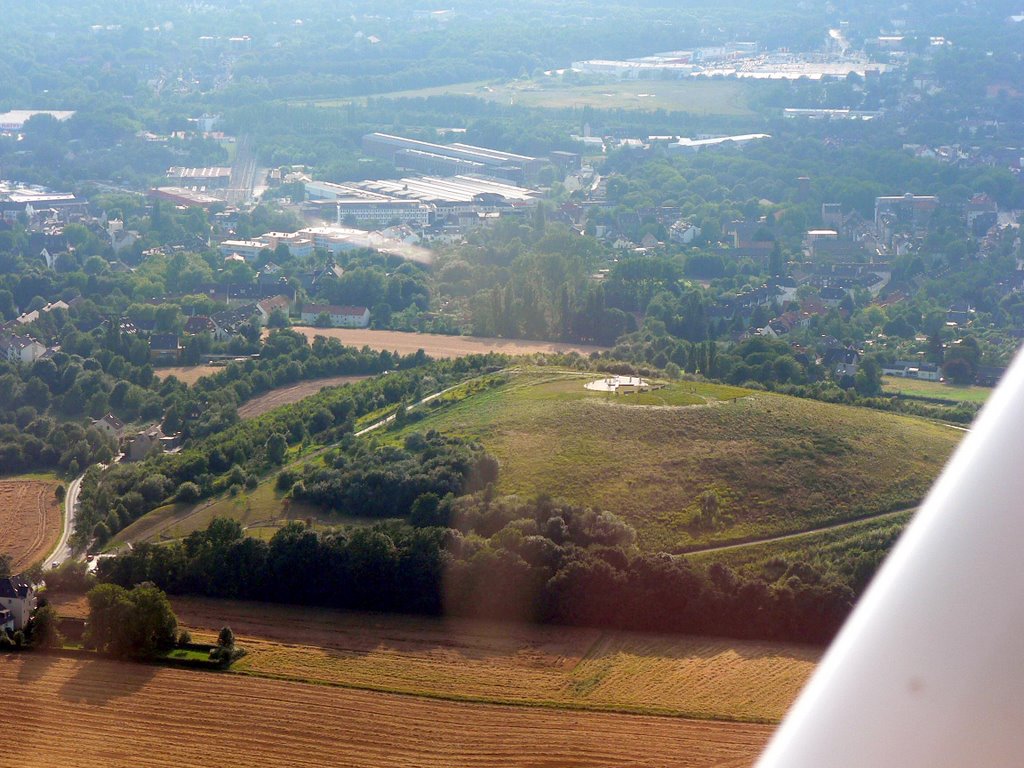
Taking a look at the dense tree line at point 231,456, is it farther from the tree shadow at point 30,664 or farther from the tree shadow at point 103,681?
the tree shadow at point 103,681

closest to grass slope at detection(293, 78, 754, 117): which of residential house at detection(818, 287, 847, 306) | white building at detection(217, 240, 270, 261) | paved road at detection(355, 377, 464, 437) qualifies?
white building at detection(217, 240, 270, 261)

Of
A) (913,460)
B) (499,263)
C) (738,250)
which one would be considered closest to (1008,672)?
(913,460)

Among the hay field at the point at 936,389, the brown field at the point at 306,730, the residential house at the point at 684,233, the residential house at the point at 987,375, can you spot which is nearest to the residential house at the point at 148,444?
the brown field at the point at 306,730

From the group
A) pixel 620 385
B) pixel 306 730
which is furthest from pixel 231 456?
pixel 306 730

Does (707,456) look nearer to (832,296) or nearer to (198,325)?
(198,325)

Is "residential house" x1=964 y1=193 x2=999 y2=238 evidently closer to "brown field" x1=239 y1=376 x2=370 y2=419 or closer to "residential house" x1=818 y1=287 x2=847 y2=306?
"residential house" x1=818 y1=287 x2=847 y2=306

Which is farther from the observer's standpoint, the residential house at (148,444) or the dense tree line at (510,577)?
the residential house at (148,444)
